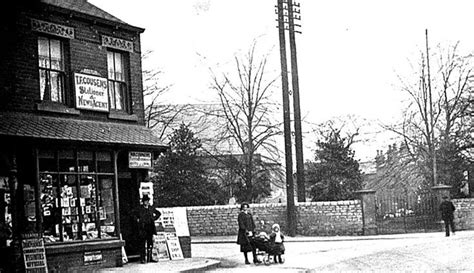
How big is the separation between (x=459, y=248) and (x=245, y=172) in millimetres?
20001

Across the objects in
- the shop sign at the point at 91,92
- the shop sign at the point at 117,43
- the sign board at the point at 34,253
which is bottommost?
the sign board at the point at 34,253

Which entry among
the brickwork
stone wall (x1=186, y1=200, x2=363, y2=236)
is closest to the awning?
the brickwork

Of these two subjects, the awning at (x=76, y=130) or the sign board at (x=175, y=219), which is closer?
the awning at (x=76, y=130)

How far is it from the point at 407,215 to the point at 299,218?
4647 millimetres

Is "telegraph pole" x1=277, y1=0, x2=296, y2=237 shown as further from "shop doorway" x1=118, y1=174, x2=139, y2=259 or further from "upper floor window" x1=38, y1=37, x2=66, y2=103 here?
"upper floor window" x1=38, y1=37, x2=66, y2=103

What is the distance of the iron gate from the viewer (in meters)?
34.4

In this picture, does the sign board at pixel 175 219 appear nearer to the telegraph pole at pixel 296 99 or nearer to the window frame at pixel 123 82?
the window frame at pixel 123 82

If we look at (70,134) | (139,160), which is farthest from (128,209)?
(70,134)

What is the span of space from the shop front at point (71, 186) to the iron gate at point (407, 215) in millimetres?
15238

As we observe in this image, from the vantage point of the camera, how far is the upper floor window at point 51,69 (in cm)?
1942

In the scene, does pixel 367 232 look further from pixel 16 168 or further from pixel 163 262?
pixel 16 168

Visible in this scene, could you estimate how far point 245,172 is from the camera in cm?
4222

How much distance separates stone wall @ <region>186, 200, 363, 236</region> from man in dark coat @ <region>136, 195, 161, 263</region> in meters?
11.9

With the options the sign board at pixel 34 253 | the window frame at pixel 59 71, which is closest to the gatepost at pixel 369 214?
the window frame at pixel 59 71
